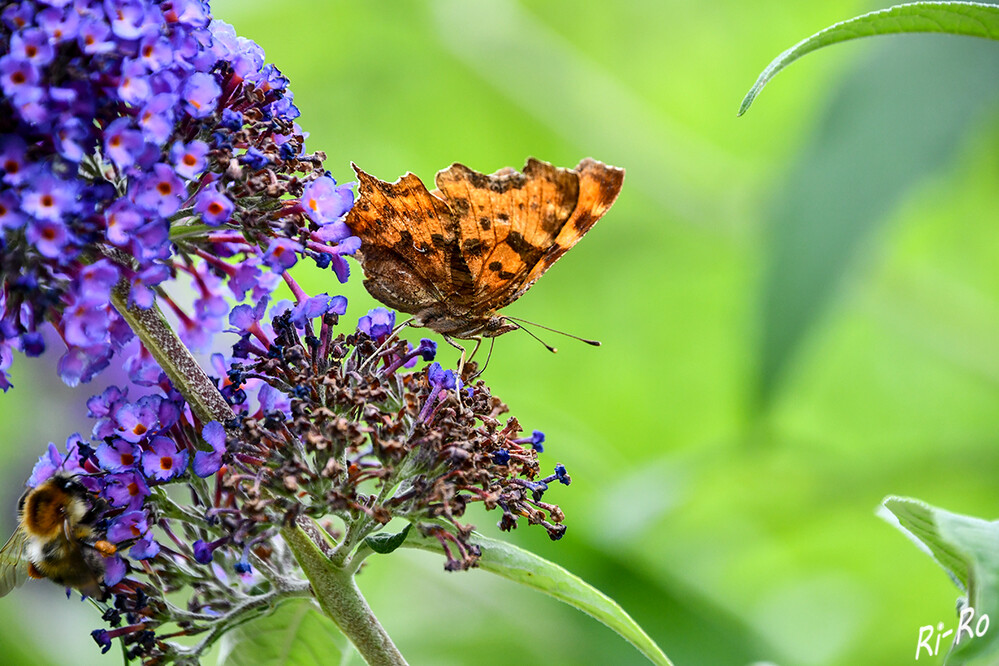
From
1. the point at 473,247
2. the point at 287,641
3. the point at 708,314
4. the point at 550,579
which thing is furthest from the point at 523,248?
the point at 708,314

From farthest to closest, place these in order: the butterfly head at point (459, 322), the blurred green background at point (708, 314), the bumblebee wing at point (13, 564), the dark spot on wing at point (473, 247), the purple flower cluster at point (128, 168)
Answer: the blurred green background at point (708, 314) < the butterfly head at point (459, 322) < the dark spot on wing at point (473, 247) < the bumblebee wing at point (13, 564) < the purple flower cluster at point (128, 168)

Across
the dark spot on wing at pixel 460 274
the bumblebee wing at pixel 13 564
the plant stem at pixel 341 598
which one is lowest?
the bumblebee wing at pixel 13 564

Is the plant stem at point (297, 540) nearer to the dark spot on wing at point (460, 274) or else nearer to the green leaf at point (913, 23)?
the dark spot on wing at point (460, 274)

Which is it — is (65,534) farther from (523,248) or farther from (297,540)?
(523,248)

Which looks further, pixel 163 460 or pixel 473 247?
pixel 473 247

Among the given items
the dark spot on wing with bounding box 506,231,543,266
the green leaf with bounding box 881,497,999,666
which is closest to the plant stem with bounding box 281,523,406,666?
the dark spot on wing with bounding box 506,231,543,266

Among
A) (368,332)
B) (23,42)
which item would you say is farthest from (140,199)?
(368,332)

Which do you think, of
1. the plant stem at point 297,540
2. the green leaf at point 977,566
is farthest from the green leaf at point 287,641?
the green leaf at point 977,566
